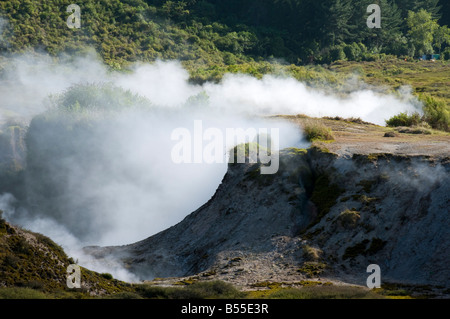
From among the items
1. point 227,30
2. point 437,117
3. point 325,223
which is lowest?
point 325,223

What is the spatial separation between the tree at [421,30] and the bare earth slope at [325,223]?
7791 cm

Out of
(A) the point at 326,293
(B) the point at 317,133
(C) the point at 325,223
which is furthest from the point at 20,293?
(B) the point at 317,133

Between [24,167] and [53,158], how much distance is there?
8.75ft

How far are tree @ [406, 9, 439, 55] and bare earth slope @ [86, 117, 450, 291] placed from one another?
7791 cm

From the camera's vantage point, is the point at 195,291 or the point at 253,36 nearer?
the point at 195,291

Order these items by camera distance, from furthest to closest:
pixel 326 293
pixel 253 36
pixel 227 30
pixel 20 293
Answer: pixel 227 30
pixel 253 36
pixel 326 293
pixel 20 293

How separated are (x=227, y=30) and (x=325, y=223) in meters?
77.2

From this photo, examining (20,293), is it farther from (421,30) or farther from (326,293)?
(421,30)

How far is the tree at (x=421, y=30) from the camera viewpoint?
111 m

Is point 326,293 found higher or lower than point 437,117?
lower

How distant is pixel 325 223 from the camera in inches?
1172

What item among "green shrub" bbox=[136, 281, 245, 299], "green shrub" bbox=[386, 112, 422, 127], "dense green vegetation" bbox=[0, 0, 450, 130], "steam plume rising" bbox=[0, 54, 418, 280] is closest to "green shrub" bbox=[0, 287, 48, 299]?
"green shrub" bbox=[136, 281, 245, 299]

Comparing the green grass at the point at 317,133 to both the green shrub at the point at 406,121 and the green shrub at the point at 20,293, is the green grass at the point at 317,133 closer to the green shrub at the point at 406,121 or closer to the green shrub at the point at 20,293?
the green shrub at the point at 406,121

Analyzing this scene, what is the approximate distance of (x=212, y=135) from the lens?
49.2 metres
